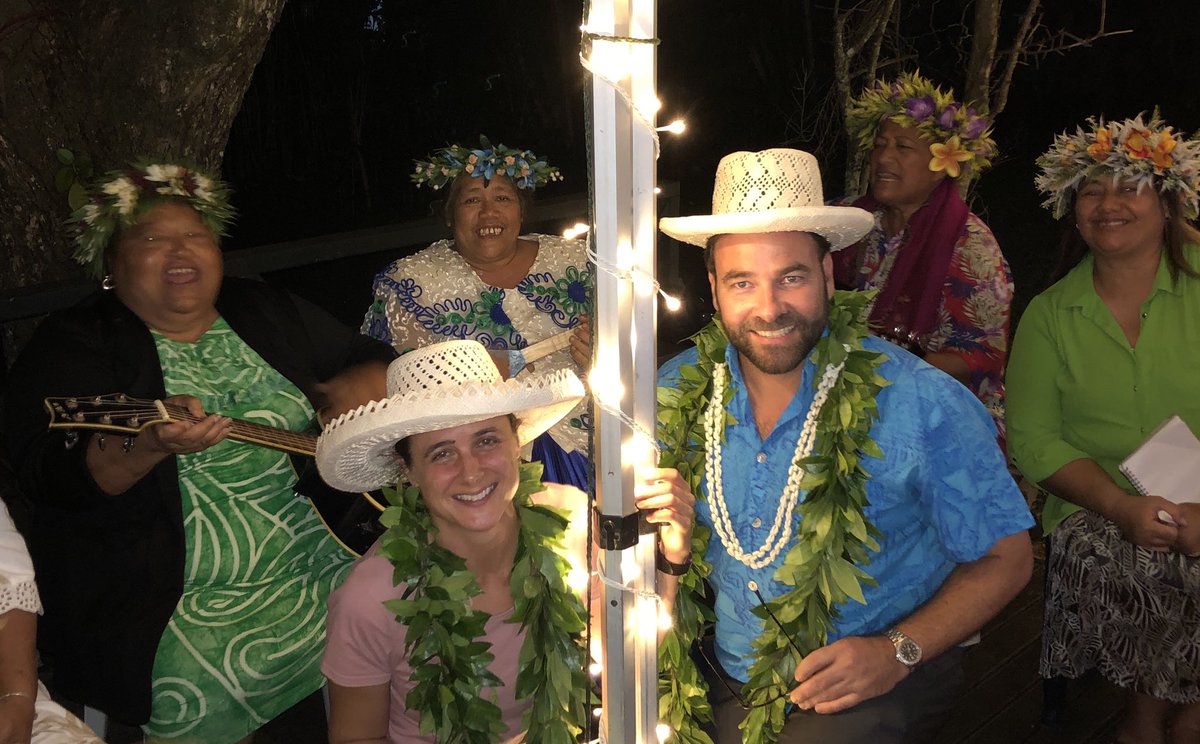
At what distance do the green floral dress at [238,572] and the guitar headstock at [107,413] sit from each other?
0.48 ft

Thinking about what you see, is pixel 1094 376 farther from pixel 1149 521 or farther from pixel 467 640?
pixel 467 640

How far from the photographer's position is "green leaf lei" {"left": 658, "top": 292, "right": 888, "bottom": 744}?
2.09m

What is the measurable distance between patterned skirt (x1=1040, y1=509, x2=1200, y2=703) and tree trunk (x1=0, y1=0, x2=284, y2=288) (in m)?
3.18

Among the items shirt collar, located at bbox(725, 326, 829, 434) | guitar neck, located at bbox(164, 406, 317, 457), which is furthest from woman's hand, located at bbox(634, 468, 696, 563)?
guitar neck, located at bbox(164, 406, 317, 457)

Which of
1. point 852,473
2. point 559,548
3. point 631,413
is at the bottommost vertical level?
point 559,548

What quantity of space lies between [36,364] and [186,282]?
39cm

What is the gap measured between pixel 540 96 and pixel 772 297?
1163 cm

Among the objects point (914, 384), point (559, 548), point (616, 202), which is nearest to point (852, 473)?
point (914, 384)

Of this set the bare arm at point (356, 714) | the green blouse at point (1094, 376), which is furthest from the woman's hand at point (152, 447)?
the green blouse at point (1094, 376)

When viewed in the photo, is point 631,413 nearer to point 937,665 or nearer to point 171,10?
point 937,665

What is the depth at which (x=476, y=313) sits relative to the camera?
11.3 ft

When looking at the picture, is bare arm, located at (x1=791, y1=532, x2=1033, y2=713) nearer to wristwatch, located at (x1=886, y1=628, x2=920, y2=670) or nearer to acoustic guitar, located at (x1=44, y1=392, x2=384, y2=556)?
wristwatch, located at (x1=886, y1=628, x2=920, y2=670)

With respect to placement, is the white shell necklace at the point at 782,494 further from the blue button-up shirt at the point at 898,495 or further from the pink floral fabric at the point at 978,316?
the pink floral fabric at the point at 978,316

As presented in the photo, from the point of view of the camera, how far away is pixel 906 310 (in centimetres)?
357
